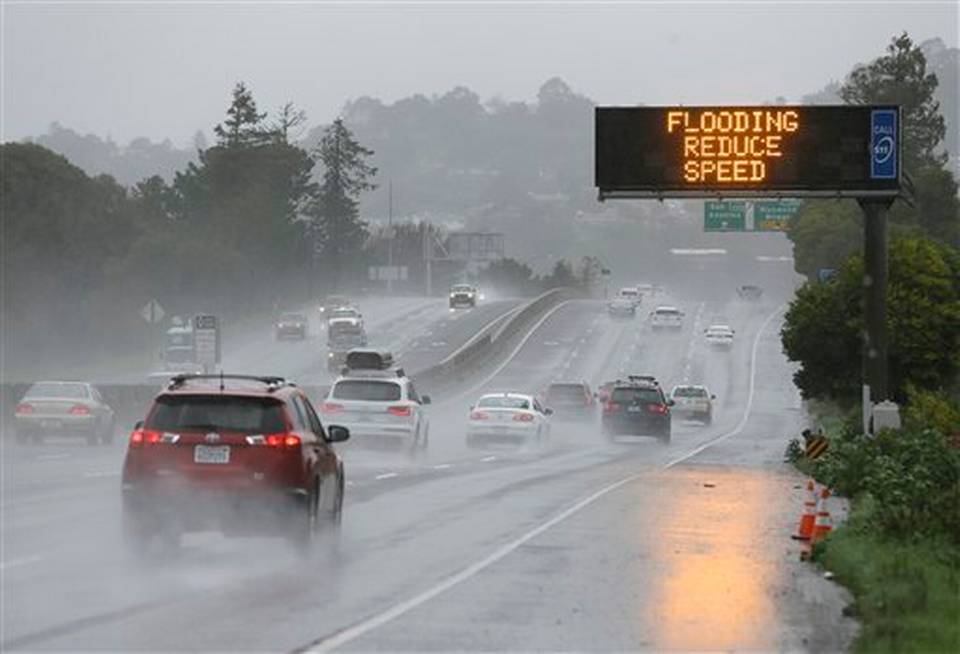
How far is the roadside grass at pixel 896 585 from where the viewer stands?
13.5 meters

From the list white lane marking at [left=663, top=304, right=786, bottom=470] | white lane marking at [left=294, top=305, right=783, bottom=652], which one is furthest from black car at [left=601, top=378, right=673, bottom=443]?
white lane marking at [left=294, top=305, right=783, bottom=652]

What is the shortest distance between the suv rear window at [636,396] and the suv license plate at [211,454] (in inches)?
1594

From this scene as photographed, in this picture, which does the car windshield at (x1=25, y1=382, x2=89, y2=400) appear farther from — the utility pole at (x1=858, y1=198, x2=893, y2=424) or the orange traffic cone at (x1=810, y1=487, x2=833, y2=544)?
the orange traffic cone at (x1=810, y1=487, x2=833, y2=544)

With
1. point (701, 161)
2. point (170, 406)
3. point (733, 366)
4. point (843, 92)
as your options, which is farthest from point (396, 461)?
point (843, 92)

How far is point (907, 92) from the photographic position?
364ft

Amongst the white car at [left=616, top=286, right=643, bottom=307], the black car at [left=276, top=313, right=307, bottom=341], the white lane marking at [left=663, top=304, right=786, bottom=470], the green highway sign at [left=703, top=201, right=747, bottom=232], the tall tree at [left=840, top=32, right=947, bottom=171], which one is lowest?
the white lane marking at [left=663, top=304, right=786, bottom=470]

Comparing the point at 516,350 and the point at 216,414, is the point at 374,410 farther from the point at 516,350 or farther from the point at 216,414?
the point at 516,350

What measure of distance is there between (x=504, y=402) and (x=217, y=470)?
32861 mm

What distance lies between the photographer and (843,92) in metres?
114

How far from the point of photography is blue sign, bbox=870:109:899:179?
40844 millimetres

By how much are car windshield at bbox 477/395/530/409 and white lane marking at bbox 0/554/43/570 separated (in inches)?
1277

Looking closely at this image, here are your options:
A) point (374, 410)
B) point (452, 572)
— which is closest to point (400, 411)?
point (374, 410)

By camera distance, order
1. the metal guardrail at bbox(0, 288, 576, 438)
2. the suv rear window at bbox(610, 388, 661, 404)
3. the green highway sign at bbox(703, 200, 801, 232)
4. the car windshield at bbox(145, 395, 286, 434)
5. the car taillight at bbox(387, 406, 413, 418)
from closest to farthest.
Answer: the car windshield at bbox(145, 395, 286, 434)
the car taillight at bbox(387, 406, 413, 418)
the metal guardrail at bbox(0, 288, 576, 438)
the suv rear window at bbox(610, 388, 661, 404)
the green highway sign at bbox(703, 200, 801, 232)

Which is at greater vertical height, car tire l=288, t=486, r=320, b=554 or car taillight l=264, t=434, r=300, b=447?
car taillight l=264, t=434, r=300, b=447
